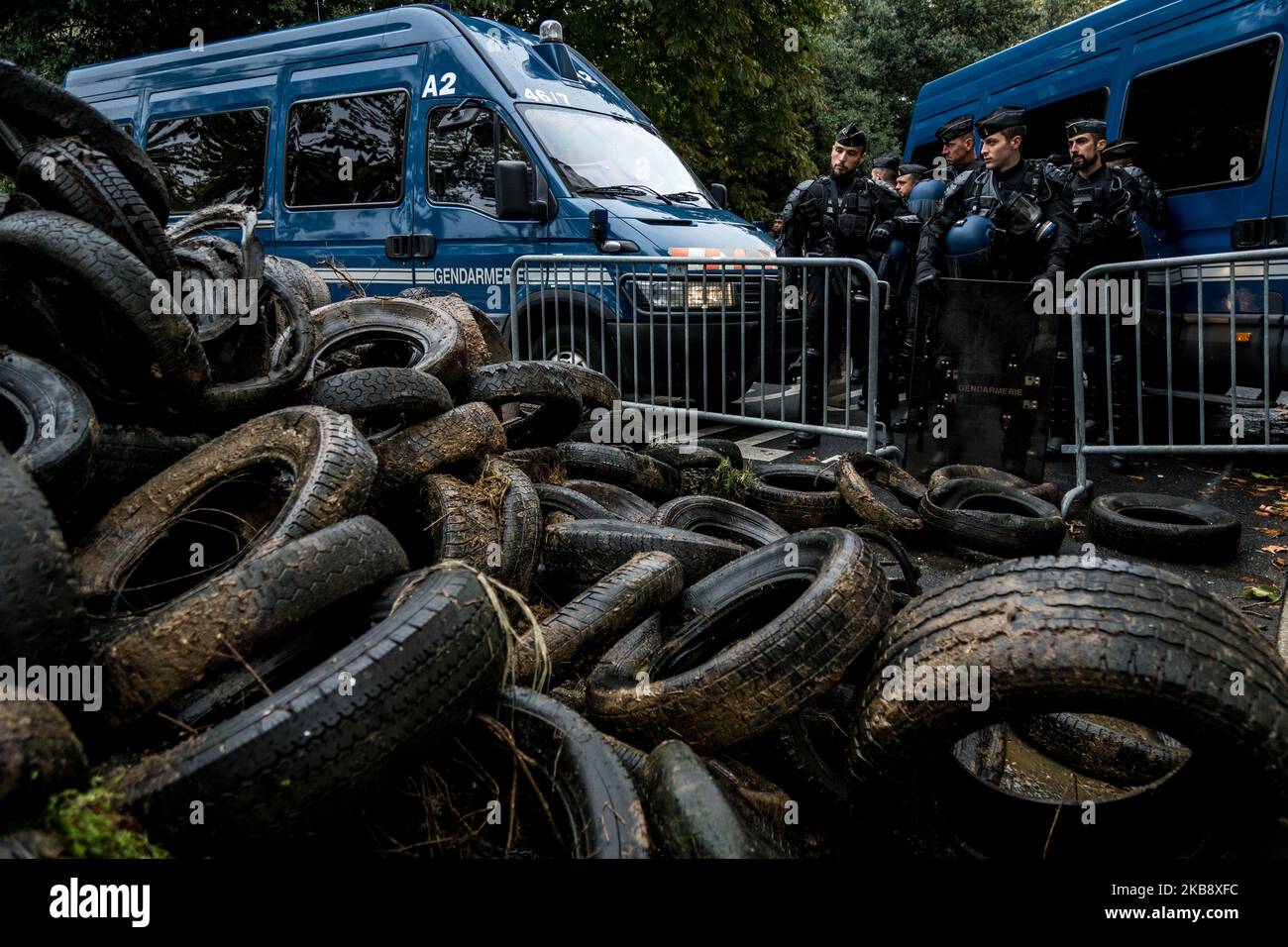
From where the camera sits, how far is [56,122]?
411 cm

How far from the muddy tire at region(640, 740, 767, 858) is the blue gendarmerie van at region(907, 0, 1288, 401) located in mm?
5175

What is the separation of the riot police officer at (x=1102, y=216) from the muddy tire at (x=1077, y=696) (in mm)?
4967

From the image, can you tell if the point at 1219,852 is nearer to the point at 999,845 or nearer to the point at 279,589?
the point at 999,845

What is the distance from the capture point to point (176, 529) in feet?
11.4

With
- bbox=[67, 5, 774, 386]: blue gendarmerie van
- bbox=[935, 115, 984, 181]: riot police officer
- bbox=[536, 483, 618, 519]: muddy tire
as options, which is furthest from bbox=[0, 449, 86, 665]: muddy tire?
bbox=[935, 115, 984, 181]: riot police officer

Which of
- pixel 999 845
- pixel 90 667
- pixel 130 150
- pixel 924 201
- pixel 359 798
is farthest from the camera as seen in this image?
pixel 924 201

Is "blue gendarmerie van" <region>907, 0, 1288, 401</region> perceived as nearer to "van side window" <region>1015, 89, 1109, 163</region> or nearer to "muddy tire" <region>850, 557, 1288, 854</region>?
"van side window" <region>1015, 89, 1109, 163</region>

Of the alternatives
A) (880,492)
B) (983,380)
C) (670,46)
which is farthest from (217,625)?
(670,46)

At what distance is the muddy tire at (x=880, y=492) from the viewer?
199 inches

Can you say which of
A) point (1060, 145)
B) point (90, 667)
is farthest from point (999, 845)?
point (1060, 145)

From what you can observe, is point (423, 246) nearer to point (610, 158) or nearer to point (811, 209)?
point (610, 158)

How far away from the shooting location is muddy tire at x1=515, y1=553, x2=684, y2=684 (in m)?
3.06

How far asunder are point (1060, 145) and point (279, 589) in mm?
9051

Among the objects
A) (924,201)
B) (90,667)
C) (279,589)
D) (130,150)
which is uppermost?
(924,201)
